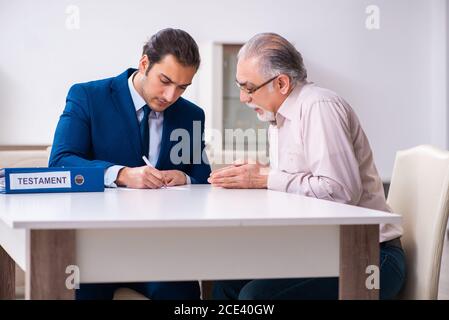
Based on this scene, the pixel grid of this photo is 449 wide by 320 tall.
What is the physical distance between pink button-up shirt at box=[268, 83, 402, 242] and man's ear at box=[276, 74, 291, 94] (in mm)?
27

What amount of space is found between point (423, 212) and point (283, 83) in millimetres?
665

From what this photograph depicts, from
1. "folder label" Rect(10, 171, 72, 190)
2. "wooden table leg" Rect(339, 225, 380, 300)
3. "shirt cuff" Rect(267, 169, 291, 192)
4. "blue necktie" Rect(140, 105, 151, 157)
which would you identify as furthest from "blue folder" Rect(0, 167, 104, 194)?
"wooden table leg" Rect(339, 225, 380, 300)

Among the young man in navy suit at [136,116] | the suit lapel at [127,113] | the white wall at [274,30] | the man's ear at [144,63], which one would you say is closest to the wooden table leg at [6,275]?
the young man in navy suit at [136,116]

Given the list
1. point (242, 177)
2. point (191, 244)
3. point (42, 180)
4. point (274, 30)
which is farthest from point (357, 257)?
point (274, 30)

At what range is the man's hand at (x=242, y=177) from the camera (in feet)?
7.77

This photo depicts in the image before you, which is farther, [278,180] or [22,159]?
[22,159]

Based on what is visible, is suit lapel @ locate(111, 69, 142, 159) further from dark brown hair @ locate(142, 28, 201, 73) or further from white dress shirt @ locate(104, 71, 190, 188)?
dark brown hair @ locate(142, 28, 201, 73)

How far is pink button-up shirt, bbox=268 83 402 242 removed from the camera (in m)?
2.05

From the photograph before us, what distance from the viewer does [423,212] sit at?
1976mm

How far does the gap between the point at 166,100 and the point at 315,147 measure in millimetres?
719

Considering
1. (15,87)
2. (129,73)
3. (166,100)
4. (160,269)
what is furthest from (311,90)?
(15,87)

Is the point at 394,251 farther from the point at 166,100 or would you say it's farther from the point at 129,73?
the point at 129,73

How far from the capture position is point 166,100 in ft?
8.49

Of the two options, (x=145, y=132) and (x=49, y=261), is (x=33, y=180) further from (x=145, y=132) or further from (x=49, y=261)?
(x=49, y=261)
